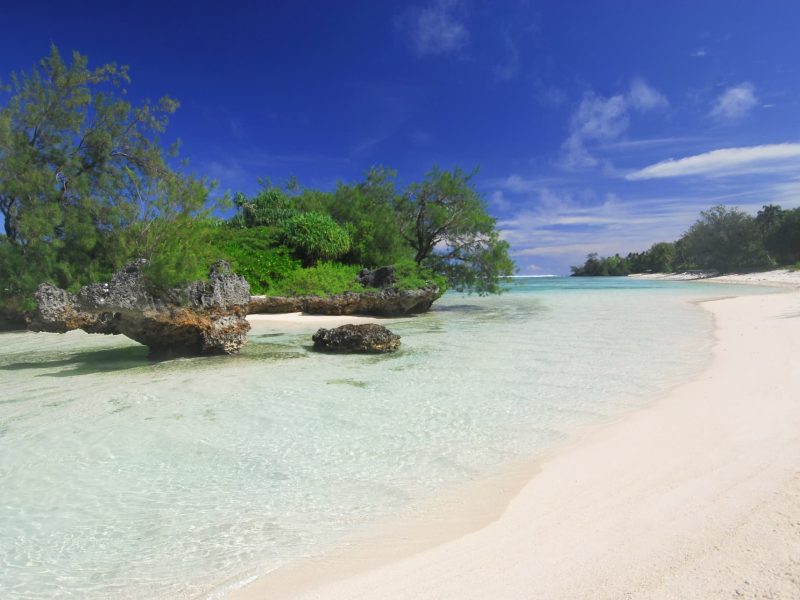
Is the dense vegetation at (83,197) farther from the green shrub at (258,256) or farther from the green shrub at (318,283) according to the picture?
the green shrub at (258,256)

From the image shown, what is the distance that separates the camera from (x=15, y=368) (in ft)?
28.6

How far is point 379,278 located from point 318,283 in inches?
104

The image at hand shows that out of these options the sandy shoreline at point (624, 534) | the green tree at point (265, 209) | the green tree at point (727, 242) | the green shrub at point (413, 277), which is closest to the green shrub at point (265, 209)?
the green tree at point (265, 209)

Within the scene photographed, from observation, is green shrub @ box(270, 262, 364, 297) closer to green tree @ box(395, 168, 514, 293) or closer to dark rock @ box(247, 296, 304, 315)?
dark rock @ box(247, 296, 304, 315)

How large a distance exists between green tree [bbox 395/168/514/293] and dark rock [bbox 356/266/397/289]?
4.54 metres

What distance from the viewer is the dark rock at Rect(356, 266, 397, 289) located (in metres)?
18.7

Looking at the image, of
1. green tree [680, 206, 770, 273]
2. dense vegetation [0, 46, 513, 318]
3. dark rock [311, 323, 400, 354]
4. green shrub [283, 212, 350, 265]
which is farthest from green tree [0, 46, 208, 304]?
green tree [680, 206, 770, 273]

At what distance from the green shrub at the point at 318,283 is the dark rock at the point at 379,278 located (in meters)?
0.43

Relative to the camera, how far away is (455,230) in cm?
2294

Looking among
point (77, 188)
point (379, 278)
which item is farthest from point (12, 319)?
point (379, 278)

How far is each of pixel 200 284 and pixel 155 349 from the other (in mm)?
1834

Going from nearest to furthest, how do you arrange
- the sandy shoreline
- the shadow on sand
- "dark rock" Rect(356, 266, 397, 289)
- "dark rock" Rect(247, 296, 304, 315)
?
1. the sandy shoreline
2. the shadow on sand
3. "dark rock" Rect(247, 296, 304, 315)
4. "dark rock" Rect(356, 266, 397, 289)

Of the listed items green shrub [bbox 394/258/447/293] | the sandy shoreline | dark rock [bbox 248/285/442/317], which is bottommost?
the sandy shoreline

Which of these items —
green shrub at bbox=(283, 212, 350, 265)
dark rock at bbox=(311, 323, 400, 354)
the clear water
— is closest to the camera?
the clear water
